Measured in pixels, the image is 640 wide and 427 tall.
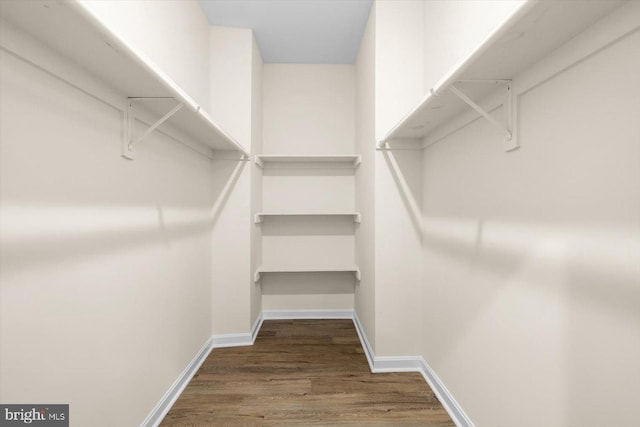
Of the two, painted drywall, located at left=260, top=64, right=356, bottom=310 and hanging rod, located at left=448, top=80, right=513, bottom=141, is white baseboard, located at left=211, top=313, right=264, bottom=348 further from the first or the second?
hanging rod, located at left=448, top=80, right=513, bottom=141

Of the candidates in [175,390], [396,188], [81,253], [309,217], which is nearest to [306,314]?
[309,217]

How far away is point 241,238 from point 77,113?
56.2 inches

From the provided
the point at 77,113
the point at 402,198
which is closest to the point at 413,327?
the point at 402,198

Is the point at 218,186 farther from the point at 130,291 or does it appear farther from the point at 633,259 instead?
the point at 633,259

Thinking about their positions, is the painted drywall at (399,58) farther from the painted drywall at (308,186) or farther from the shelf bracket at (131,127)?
the shelf bracket at (131,127)

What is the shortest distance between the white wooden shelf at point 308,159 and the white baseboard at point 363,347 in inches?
57.5

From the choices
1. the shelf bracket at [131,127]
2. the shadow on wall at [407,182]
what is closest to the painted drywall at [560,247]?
the shadow on wall at [407,182]

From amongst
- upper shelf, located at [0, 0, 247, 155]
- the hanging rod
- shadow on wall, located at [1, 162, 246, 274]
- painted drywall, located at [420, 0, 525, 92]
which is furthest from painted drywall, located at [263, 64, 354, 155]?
the hanging rod

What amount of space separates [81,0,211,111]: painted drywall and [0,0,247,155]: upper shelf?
0.34ft

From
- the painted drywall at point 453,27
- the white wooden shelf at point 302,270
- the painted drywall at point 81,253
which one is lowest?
the white wooden shelf at point 302,270

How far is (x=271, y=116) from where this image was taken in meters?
2.83

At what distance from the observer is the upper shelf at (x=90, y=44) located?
2.07 feet

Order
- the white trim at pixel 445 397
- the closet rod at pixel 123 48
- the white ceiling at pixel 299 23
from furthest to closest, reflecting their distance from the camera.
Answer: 1. the white ceiling at pixel 299 23
2. the white trim at pixel 445 397
3. the closet rod at pixel 123 48

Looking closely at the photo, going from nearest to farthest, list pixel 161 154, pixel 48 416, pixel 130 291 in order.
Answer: pixel 48 416, pixel 130 291, pixel 161 154
